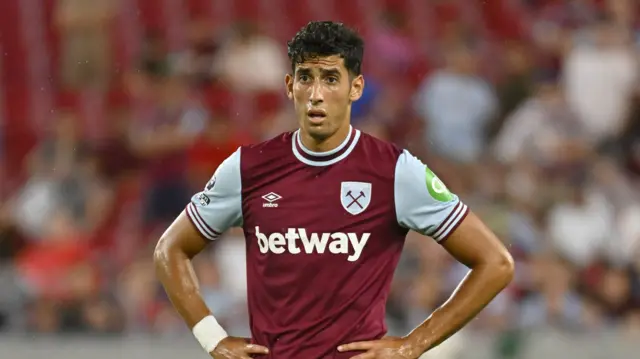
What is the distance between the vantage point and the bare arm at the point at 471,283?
438cm

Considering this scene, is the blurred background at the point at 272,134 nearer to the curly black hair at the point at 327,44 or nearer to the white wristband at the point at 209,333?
the white wristband at the point at 209,333

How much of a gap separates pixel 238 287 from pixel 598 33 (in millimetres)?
3987

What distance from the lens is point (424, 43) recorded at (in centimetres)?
1195

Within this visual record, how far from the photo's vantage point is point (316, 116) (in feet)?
14.4

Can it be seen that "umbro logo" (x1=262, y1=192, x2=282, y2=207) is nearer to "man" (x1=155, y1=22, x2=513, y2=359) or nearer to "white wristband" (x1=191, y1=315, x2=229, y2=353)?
"man" (x1=155, y1=22, x2=513, y2=359)

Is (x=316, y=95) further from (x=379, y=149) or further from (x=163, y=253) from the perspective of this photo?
(x=163, y=253)

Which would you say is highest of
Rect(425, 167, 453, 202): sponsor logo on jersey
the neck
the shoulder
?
the neck

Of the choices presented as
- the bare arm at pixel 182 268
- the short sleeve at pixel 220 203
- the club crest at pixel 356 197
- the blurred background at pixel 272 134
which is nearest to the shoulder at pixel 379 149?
the club crest at pixel 356 197

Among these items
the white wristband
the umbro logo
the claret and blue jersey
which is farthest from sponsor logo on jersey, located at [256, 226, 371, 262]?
the white wristband

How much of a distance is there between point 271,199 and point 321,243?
0.79 ft

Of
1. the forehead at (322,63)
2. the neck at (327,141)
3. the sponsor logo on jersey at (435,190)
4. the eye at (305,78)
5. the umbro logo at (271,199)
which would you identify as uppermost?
the forehead at (322,63)

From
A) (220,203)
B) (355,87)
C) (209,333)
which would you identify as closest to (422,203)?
(355,87)

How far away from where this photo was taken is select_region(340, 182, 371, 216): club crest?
14.6 ft

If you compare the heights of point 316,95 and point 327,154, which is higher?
point 316,95
